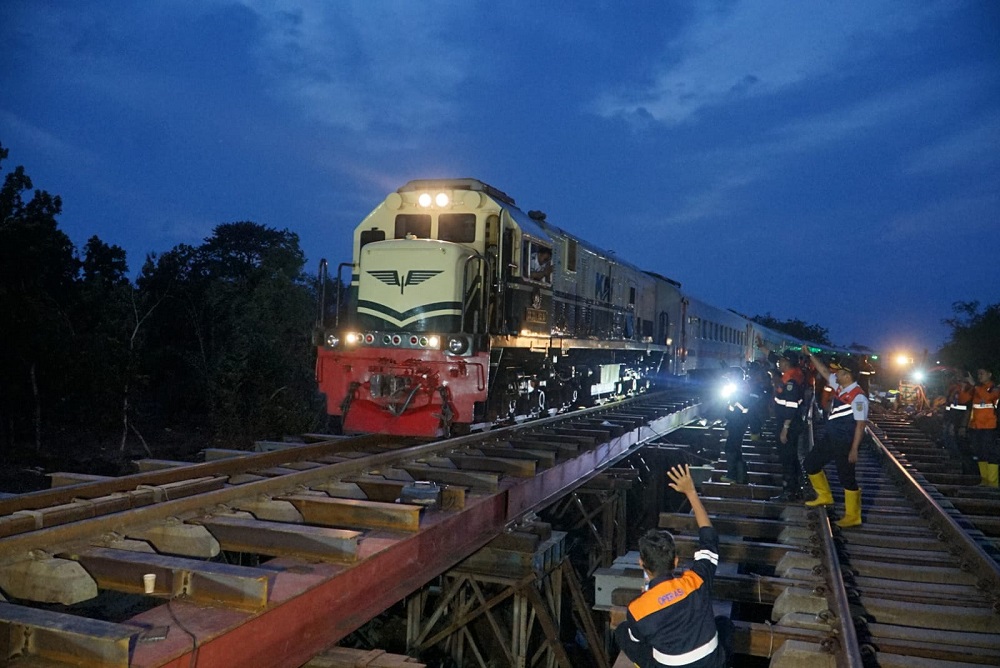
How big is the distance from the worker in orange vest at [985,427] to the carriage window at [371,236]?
8542 mm

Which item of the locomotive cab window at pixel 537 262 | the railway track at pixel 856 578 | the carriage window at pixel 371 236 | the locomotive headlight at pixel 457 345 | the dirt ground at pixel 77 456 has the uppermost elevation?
the carriage window at pixel 371 236

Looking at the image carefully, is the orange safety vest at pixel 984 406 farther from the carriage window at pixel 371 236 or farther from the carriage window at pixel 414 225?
the carriage window at pixel 371 236

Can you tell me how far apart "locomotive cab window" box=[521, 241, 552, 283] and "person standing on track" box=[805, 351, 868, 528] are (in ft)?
13.3

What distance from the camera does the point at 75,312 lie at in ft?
61.8

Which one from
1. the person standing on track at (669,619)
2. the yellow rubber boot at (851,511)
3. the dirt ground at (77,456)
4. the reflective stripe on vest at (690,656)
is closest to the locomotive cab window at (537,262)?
the yellow rubber boot at (851,511)

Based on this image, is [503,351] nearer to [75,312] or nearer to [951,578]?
[951,578]

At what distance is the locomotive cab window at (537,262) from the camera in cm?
1020

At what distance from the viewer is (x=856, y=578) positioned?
6008 mm

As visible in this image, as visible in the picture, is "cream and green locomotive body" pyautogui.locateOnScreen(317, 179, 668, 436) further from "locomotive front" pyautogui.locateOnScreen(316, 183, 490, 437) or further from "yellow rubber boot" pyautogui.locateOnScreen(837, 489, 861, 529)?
"yellow rubber boot" pyautogui.locateOnScreen(837, 489, 861, 529)

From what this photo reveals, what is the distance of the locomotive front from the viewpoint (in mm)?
8875

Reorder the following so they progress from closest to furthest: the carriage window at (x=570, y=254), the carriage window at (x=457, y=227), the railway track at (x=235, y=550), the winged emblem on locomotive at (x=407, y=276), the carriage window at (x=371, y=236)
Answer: the railway track at (x=235, y=550)
the winged emblem on locomotive at (x=407, y=276)
the carriage window at (x=457, y=227)
the carriage window at (x=371, y=236)
the carriage window at (x=570, y=254)

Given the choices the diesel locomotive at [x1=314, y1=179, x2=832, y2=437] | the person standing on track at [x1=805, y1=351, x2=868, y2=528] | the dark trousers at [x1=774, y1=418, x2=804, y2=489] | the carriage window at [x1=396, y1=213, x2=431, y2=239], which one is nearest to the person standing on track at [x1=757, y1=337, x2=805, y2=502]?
the dark trousers at [x1=774, y1=418, x2=804, y2=489]

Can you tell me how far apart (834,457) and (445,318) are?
459cm

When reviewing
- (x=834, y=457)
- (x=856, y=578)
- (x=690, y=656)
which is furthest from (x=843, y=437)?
(x=690, y=656)
